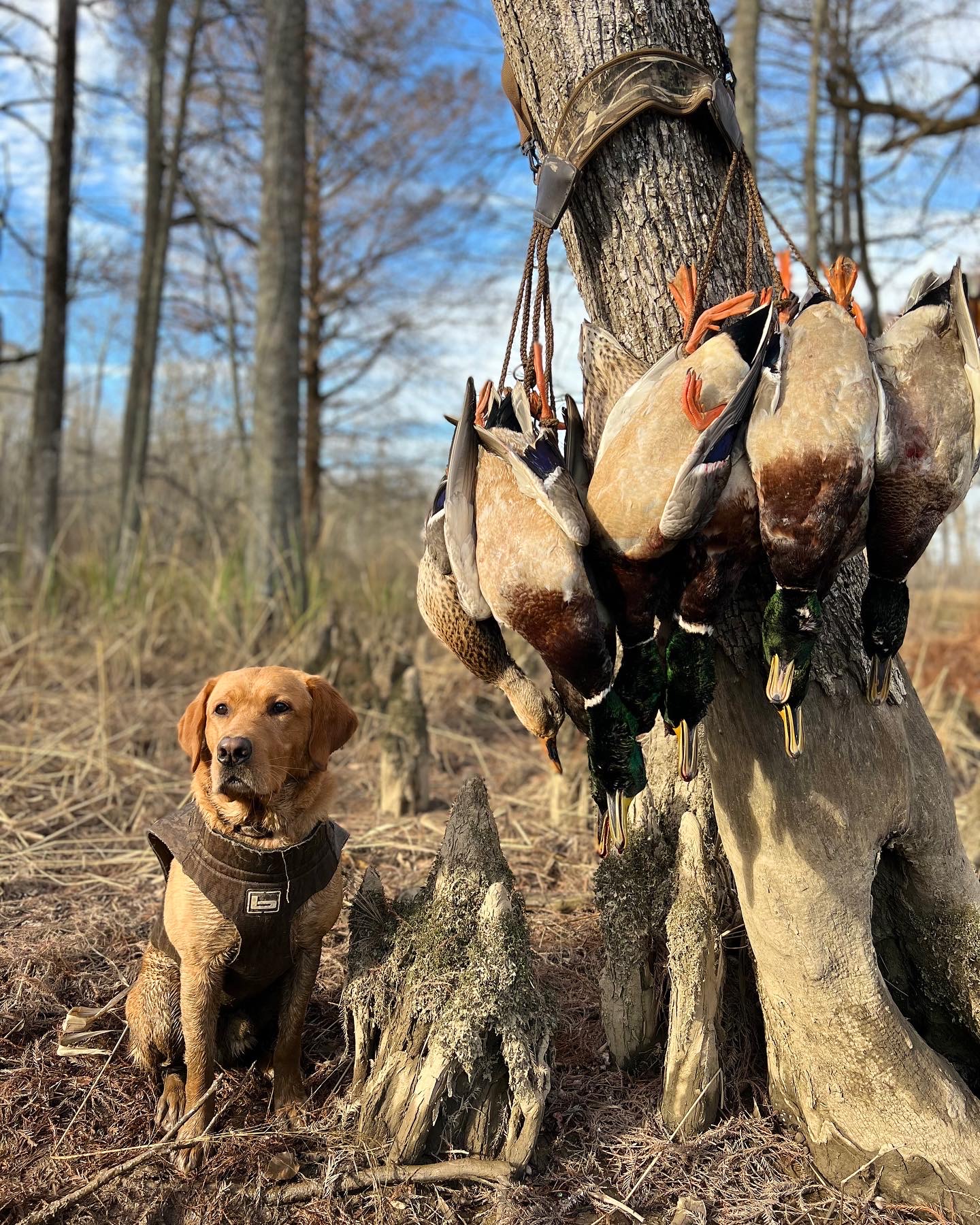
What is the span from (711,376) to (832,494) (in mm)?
329

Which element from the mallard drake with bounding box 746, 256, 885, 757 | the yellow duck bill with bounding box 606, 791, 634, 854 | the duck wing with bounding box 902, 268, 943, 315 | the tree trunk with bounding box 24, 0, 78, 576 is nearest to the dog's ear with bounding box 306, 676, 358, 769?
the yellow duck bill with bounding box 606, 791, 634, 854

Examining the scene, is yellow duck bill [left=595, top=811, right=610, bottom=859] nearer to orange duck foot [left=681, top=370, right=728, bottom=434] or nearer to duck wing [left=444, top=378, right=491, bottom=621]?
duck wing [left=444, top=378, right=491, bottom=621]

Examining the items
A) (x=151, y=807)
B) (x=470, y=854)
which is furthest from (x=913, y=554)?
(x=151, y=807)

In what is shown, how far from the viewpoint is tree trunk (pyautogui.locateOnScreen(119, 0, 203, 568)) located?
38.1ft

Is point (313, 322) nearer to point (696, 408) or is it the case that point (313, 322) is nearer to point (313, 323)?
point (313, 323)

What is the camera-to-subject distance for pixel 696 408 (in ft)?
5.42

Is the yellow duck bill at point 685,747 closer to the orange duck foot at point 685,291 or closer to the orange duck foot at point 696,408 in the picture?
the orange duck foot at point 696,408

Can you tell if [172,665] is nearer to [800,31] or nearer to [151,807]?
[151,807]

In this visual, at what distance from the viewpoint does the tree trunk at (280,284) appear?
7.62 m

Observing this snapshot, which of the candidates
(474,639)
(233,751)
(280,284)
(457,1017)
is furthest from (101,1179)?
(280,284)

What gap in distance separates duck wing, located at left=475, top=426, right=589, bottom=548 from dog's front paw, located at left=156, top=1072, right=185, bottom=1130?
2012 millimetres

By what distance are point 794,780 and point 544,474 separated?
1067 millimetres

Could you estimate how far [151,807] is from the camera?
463 centimetres

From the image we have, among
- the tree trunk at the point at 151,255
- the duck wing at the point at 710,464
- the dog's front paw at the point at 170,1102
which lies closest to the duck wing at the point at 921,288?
the duck wing at the point at 710,464
